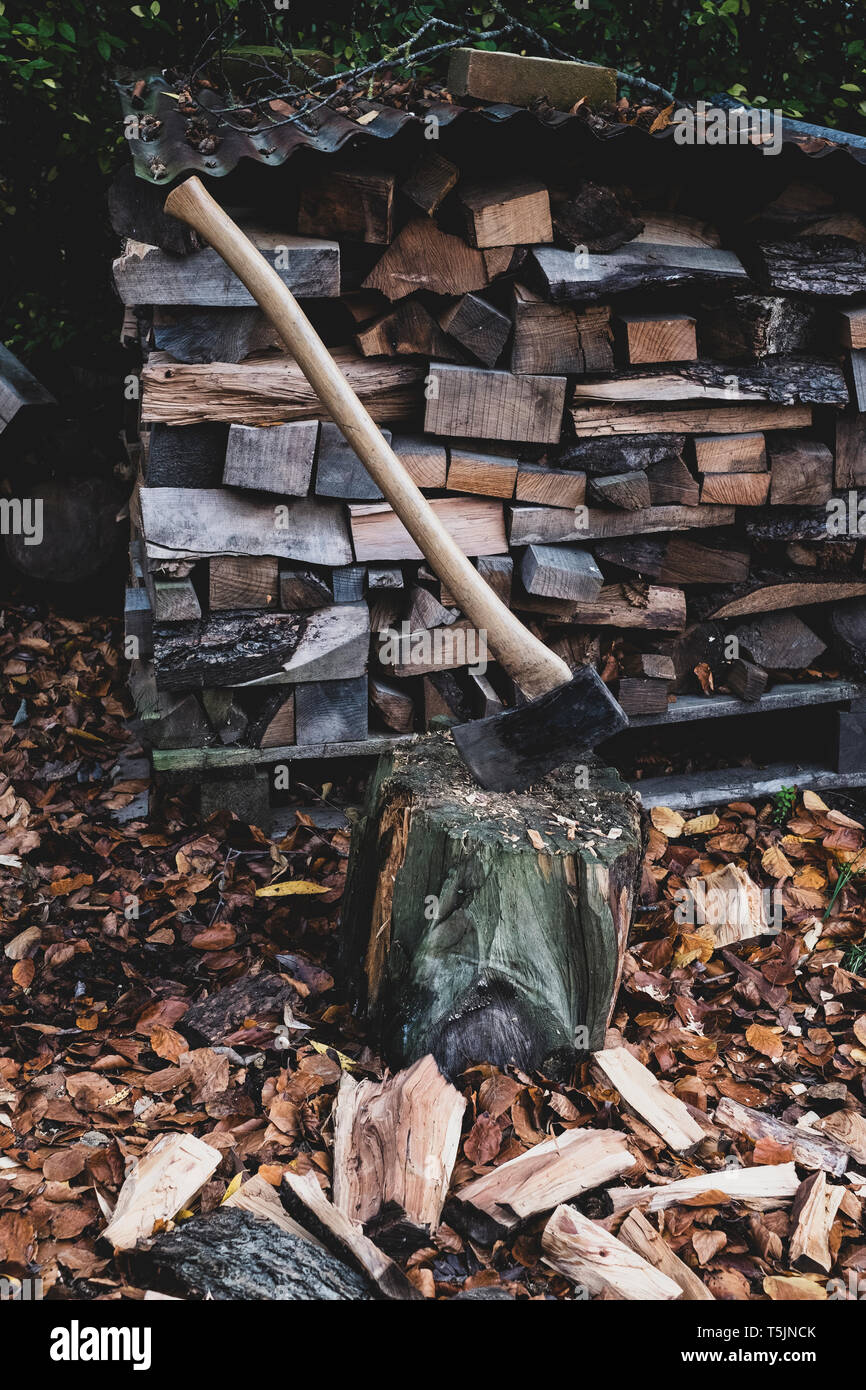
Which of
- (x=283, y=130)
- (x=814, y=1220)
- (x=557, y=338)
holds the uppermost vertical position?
(x=283, y=130)

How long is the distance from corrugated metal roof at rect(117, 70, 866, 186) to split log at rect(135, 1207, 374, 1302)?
8.43 ft

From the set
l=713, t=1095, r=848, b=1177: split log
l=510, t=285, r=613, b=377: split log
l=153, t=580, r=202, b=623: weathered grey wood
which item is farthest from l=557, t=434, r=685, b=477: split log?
l=713, t=1095, r=848, b=1177: split log

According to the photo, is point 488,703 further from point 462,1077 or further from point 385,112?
point 385,112

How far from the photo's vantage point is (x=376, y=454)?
9.17 feet

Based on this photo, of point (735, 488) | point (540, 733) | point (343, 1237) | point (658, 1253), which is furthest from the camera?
point (735, 488)

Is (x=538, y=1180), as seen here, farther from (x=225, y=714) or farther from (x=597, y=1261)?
(x=225, y=714)

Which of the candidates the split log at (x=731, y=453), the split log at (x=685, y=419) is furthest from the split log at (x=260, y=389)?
the split log at (x=731, y=453)

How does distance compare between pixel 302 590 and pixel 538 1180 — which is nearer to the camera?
pixel 538 1180

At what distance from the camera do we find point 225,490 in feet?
11.0

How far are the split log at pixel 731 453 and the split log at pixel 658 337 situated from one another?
316 millimetres

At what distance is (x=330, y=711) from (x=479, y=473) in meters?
0.95

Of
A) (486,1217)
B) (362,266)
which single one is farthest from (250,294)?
(486,1217)

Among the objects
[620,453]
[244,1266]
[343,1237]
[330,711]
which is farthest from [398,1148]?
[620,453]

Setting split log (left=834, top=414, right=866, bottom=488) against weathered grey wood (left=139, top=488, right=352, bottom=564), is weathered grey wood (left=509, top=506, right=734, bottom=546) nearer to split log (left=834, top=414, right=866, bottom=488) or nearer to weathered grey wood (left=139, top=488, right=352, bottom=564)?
split log (left=834, top=414, right=866, bottom=488)
